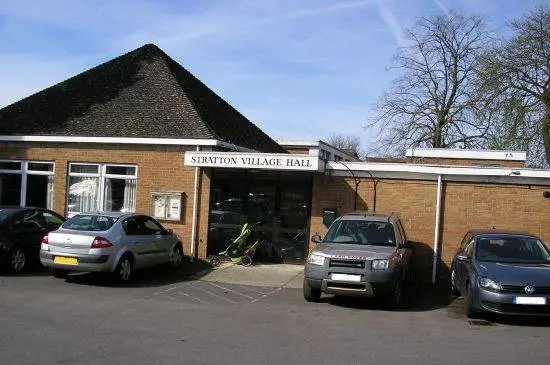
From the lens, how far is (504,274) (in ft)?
32.5

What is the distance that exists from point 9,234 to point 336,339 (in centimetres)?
858

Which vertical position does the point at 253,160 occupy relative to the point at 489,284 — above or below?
above

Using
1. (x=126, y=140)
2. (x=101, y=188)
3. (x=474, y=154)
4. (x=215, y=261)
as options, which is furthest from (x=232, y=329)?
(x=474, y=154)

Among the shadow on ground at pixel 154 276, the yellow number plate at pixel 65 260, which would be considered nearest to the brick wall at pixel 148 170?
the shadow on ground at pixel 154 276

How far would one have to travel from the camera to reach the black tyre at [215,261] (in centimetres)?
1580

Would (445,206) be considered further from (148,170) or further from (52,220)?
(52,220)

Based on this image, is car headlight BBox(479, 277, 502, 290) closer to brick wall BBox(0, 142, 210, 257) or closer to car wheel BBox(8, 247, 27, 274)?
brick wall BBox(0, 142, 210, 257)

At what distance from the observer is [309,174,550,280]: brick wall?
14.5m

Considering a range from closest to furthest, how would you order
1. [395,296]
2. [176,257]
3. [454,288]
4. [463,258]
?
[395,296] → [463,258] → [454,288] → [176,257]

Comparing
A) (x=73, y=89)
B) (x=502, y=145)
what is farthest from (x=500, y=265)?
(x=502, y=145)

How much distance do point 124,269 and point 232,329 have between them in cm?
490

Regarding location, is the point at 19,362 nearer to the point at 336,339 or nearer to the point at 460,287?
the point at 336,339

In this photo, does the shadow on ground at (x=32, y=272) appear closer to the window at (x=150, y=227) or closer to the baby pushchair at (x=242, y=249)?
the window at (x=150, y=227)

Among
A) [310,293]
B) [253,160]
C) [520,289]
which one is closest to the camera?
[520,289]
